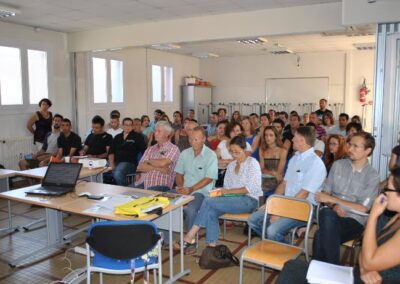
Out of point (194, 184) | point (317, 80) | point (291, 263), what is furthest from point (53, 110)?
point (317, 80)

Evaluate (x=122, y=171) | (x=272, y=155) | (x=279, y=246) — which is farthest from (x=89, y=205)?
(x=272, y=155)

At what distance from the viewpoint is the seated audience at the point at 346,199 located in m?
2.83

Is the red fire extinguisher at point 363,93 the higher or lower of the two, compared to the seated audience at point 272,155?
higher

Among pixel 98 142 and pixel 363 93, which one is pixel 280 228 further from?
pixel 363 93

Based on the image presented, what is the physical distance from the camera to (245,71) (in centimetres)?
1225

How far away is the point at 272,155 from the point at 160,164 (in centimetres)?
156

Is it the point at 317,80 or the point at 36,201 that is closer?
the point at 36,201

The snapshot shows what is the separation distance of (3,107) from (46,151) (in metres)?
1.22

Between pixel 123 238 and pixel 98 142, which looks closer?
pixel 123 238

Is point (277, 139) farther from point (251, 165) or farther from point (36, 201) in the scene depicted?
point (36, 201)

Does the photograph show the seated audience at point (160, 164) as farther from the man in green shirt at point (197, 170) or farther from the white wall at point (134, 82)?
the white wall at point (134, 82)

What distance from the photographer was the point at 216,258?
3455 millimetres

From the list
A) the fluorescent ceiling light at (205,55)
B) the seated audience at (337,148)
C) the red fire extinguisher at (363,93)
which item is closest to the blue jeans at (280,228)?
the seated audience at (337,148)

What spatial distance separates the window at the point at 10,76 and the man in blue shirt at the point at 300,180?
5599 mm
